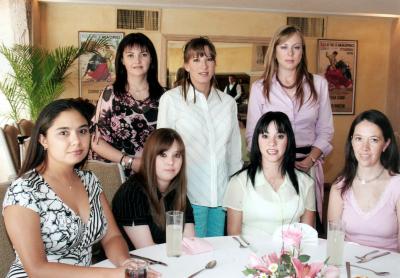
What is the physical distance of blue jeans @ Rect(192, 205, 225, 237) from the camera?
2.42 m

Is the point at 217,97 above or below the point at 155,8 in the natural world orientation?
below

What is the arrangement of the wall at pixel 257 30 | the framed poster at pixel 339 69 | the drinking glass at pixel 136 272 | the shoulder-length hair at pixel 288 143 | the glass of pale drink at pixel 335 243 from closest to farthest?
1. the drinking glass at pixel 136 272
2. the glass of pale drink at pixel 335 243
3. the shoulder-length hair at pixel 288 143
4. the wall at pixel 257 30
5. the framed poster at pixel 339 69

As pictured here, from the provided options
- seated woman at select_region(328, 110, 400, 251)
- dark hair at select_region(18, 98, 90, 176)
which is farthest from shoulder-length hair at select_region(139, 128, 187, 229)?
seated woman at select_region(328, 110, 400, 251)

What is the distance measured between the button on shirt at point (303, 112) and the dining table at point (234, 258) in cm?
90

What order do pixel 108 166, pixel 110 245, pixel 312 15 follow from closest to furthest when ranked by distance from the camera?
pixel 110 245 → pixel 108 166 → pixel 312 15

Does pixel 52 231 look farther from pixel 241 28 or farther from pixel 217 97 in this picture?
pixel 241 28

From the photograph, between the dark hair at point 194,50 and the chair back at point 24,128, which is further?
the chair back at point 24,128

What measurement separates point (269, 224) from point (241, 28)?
15.0ft

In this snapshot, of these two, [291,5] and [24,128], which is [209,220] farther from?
[291,5]

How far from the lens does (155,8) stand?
19.7ft

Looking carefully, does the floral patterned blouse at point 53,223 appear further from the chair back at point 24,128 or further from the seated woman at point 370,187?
the chair back at point 24,128

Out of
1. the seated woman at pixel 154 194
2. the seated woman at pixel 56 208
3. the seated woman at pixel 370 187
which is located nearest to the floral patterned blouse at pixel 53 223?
the seated woman at pixel 56 208

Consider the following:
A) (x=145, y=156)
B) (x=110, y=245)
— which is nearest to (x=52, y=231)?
(x=110, y=245)

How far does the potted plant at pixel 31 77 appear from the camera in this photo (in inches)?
186
